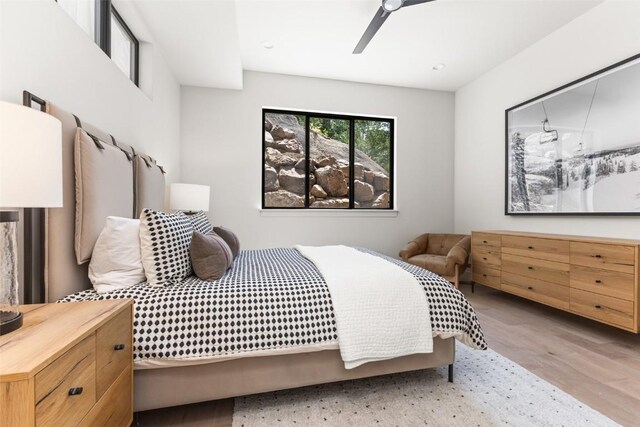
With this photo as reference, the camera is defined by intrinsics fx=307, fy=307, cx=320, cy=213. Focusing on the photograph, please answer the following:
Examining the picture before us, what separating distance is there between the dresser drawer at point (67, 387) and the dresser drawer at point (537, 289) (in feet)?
10.6

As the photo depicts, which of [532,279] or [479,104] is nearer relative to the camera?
[532,279]

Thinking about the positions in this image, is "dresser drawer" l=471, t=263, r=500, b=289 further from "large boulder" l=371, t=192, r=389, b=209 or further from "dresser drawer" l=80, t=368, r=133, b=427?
"dresser drawer" l=80, t=368, r=133, b=427

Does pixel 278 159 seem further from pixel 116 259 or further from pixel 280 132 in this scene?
pixel 116 259

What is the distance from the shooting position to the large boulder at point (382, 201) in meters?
4.58

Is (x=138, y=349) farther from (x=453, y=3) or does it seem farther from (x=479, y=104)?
(x=479, y=104)

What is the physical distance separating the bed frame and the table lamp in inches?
15.7

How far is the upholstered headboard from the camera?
1.31 m

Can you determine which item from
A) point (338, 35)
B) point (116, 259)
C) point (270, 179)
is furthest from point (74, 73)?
point (270, 179)

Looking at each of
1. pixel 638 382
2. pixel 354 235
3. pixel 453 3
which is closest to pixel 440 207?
pixel 354 235

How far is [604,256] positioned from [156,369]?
3.02 m

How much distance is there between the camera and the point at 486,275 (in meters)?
3.47

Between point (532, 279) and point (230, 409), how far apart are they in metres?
2.84

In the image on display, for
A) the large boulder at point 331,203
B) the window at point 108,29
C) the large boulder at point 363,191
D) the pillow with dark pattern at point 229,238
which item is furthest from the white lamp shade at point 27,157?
the large boulder at point 363,191

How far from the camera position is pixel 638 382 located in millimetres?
1742
